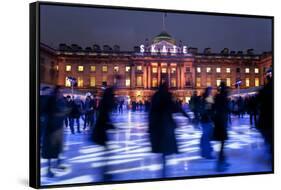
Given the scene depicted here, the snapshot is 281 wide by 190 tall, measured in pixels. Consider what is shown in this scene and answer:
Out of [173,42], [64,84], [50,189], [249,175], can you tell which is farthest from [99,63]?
[249,175]

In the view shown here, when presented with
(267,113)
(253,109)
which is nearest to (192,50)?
(253,109)

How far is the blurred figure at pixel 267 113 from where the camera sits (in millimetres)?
6453

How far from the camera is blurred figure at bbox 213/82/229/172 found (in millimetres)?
6246

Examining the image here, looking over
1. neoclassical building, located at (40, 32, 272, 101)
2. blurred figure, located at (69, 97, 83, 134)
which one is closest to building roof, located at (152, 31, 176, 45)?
neoclassical building, located at (40, 32, 272, 101)

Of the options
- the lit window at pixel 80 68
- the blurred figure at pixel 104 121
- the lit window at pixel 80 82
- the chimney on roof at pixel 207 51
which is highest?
the chimney on roof at pixel 207 51

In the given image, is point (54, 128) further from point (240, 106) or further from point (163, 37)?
point (240, 106)

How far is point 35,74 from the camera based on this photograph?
215 inches

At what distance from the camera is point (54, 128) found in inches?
219

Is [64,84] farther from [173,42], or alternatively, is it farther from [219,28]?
[219,28]

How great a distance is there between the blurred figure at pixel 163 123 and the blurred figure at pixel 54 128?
880mm

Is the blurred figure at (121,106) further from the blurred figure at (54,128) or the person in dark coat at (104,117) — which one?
the blurred figure at (54,128)

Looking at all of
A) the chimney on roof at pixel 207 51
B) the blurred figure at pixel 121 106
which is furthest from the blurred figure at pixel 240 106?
the blurred figure at pixel 121 106

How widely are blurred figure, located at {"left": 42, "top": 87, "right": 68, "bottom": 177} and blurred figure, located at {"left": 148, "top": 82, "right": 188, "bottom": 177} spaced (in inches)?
34.7
